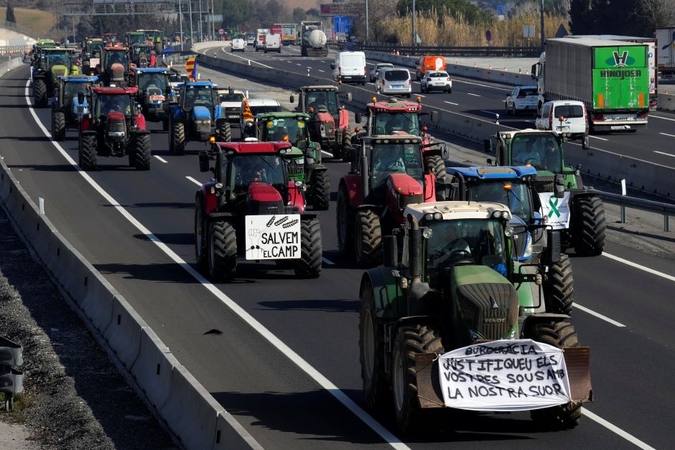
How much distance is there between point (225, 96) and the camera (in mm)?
56219

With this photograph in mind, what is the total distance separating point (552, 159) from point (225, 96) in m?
30.4

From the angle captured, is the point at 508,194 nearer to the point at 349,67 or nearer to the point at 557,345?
the point at 557,345

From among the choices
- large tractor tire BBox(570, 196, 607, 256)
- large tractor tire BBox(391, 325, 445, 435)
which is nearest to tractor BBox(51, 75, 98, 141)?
large tractor tire BBox(570, 196, 607, 256)

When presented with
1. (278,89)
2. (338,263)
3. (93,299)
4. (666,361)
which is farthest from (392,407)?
(278,89)

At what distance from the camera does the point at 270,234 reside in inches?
917

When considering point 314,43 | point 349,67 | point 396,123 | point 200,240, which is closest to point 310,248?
point 200,240

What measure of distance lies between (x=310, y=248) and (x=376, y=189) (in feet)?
8.49

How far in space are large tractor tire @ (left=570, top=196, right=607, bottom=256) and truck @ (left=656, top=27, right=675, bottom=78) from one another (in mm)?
56765

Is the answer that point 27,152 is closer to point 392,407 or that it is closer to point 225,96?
point 225,96

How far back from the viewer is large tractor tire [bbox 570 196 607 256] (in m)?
26.2

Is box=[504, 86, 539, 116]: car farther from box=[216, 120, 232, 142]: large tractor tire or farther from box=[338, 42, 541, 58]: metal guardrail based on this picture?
box=[338, 42, 541, 58]: metal guardrail

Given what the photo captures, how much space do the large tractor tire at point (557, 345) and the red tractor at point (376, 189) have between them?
36.3 feet

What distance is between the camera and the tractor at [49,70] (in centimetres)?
6975

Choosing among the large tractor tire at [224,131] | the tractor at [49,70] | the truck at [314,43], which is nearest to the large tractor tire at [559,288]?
the large tractor tire at [224,131]
